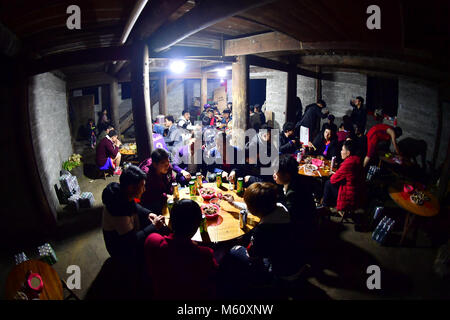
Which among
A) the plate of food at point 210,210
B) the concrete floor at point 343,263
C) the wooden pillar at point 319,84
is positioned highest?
the wooden pillar at point 319,84

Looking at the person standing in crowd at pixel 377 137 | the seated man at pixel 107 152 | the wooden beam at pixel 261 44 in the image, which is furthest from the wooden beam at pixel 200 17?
the person standing in crowd at pixel 377 137

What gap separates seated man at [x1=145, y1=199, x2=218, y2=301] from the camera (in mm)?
2191

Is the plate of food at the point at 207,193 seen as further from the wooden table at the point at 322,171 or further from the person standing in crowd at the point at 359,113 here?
the person standing in crowd at the point at 359,113

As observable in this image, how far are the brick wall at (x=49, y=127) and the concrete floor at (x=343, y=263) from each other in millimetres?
1200

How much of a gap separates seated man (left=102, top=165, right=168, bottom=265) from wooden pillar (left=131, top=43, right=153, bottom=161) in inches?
81.8

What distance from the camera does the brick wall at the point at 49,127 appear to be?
5.50 m

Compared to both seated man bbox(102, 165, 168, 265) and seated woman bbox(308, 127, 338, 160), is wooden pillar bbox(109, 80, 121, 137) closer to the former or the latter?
seated woman bbox(308, 127, 338, 160)

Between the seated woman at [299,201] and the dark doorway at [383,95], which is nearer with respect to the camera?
the seated woman at [299,201]

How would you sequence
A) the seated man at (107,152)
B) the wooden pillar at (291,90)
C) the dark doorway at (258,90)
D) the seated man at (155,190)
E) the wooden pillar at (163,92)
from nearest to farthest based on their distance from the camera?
the seated man at (155,190) < the seated man at (107,152) < the wooden pillar at (291,90) < the wooden pillar at (163,92) < the dark doorway at (258,90)

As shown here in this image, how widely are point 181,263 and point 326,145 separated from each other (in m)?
5.70

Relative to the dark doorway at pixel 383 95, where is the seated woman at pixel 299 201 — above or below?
below

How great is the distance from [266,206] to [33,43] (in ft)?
15.9

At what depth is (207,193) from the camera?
4.25 m
